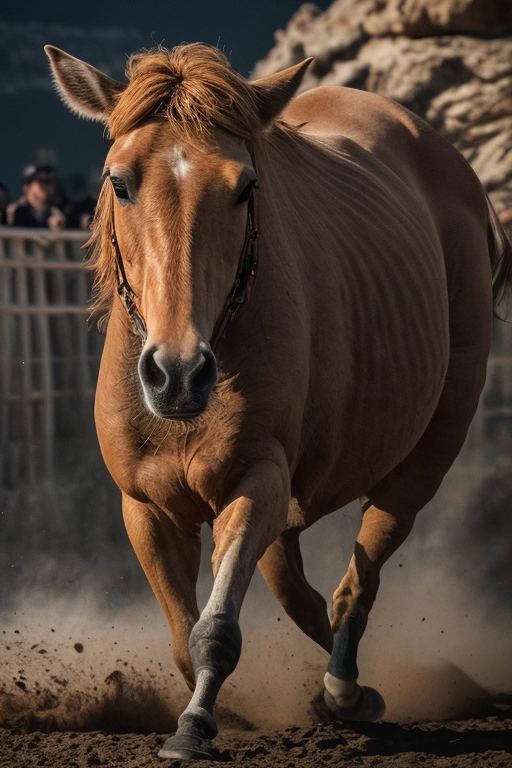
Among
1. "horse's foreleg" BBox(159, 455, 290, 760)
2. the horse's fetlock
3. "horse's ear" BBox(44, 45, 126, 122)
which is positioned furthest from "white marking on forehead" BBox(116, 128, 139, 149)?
the horse's fetlock

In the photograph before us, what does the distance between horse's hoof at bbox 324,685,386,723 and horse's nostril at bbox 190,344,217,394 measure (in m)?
2.13

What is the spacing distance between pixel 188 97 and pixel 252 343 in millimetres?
654

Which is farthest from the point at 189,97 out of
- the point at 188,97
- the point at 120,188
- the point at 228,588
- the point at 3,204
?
the point at 3,204

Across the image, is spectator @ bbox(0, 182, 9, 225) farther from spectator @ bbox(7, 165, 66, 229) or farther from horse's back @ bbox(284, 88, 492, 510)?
horse's back @ bbox(284, 88, 492, 510)

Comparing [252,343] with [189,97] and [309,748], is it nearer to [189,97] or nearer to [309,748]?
[189,97]

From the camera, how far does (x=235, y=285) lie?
8.90ft

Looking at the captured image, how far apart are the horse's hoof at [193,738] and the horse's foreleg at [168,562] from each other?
722 millimetres

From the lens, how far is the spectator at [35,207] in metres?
7.03

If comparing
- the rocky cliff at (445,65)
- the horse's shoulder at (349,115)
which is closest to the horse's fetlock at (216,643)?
the horse's shoulder at (349,115)

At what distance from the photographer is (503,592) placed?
5668mm

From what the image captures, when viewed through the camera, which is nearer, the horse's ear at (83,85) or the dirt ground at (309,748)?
the horse's ear at (83,85)

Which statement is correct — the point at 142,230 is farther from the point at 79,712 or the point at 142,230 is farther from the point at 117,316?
the point at 79,712

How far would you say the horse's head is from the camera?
7.77 feet

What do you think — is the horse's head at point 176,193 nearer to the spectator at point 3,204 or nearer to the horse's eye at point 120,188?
the horse's eye at point 120,188
